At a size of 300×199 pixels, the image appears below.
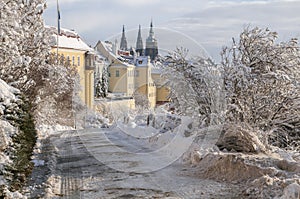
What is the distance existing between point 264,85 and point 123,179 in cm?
899

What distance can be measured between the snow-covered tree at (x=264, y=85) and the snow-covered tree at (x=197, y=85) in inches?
20.1

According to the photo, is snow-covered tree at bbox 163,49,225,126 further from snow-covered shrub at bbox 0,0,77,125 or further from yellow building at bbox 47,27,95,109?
yellow building at bbox 47,27,95,109

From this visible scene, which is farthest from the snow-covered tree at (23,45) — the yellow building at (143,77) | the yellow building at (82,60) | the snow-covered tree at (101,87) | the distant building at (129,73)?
the yellow building at (143,77)

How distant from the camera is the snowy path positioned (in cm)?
1012

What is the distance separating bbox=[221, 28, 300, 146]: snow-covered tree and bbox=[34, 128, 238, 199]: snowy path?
4.48 m

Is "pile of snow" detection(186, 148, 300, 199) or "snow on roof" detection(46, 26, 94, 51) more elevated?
"snow on roof" detection(46, 26, 94, 51)

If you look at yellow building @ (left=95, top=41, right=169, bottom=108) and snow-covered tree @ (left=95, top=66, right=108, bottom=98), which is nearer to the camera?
snow-covered tree @ (left=95, top=66, right=108, bottom=98)

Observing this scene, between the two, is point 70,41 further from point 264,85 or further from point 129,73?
point 264,85

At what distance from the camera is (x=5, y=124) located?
8.63m

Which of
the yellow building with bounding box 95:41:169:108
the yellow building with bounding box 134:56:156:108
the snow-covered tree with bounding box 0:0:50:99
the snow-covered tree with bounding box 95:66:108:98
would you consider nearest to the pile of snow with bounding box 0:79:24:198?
the snow-covered tree with bounding box 0:0:50:99

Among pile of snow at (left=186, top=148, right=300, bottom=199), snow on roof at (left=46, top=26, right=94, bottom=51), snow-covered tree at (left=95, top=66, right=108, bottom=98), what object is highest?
snow on roof at (left=46, top=26, right=94, bottom=51)

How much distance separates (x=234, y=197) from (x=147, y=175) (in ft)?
10.2

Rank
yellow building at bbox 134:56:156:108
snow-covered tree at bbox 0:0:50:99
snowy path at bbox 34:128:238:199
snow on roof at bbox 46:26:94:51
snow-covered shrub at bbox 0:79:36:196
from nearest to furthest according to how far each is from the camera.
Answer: snow-covered shrub at bbox 0:79:36:196 < snowy path at bbox 34:128:238:199 < snow-covered tree at bbox 0:0:50:99 < snow on roof at bbox 46:26:94:51 < yellow building at bbox 134:56:156:108

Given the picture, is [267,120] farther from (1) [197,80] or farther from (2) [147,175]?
(2) [147,175]
